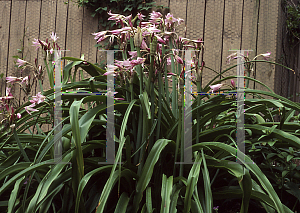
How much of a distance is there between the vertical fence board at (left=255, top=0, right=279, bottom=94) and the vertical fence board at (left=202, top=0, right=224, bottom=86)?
0.32 meters

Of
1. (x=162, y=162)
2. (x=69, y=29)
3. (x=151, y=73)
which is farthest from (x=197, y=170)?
(x=69, y=29)

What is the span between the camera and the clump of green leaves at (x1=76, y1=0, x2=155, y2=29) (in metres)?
2.53

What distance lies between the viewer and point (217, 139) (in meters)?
1.19

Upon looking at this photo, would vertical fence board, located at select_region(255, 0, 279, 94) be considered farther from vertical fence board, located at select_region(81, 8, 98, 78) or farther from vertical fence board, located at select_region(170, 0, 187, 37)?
vertical fence board, located at select_region(81, 8, 98, 78)

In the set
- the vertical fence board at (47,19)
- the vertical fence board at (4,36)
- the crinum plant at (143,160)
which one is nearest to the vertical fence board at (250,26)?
the crinum plant at (143,160)

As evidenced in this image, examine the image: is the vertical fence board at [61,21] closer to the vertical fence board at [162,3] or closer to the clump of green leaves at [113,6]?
the clump of green leaves at [113,6]

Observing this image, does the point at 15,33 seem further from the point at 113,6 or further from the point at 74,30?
the point at 113,6

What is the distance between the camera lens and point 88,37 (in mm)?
2688

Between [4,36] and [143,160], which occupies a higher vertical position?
[4,36]

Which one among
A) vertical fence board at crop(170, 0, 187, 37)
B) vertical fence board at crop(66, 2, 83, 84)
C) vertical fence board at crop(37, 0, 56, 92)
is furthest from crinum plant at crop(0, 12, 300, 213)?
vertical fence board at crop(37, 0, 56, 92)

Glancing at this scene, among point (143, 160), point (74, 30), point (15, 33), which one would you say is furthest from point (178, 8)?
point (143, 160)

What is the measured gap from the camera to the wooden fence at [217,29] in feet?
7.70

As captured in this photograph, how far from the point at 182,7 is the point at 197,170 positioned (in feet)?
6.16

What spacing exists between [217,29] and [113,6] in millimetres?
976
